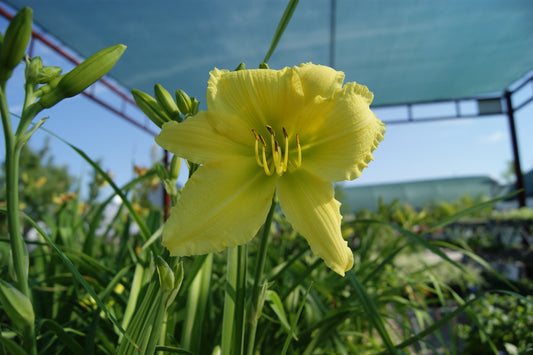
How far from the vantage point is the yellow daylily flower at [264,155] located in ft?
1.20

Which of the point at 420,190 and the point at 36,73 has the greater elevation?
the point at 420,190

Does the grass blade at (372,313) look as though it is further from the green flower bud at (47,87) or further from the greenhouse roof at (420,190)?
the greenhouse roof at (420,190)

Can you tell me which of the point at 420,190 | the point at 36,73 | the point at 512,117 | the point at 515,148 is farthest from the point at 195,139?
the point at 420,190

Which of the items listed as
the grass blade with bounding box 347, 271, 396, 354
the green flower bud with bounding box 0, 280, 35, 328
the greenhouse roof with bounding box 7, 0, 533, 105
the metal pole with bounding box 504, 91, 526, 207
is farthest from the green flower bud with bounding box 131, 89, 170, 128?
the metal pole with bounding box 504, 91, 526, 207

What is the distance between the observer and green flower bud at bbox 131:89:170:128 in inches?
16.5

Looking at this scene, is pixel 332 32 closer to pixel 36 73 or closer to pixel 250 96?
pixel 250 96

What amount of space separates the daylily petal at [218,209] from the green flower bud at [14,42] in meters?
0.20

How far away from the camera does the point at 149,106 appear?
1.39ft

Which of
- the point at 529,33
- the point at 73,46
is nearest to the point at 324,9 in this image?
the point at 529,33

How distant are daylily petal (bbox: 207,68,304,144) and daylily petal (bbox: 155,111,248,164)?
0.05 feet

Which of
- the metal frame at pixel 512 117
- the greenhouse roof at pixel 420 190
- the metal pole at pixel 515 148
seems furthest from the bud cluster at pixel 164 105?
the greenhouse roof at pixel 420 190

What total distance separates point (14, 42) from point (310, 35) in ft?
14.2

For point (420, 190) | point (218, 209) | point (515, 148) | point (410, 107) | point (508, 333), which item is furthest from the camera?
point (420, 190)

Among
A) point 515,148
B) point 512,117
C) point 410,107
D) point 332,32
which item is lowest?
point 515,148
